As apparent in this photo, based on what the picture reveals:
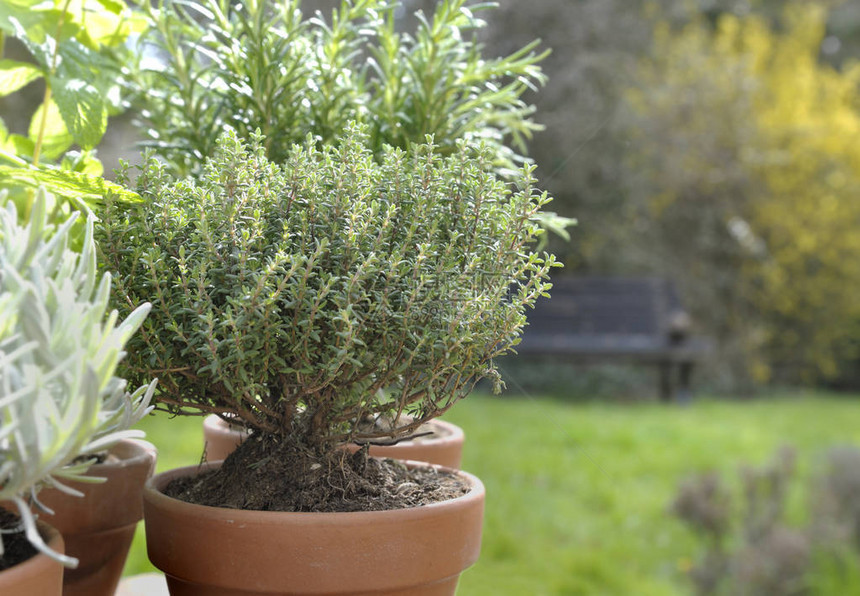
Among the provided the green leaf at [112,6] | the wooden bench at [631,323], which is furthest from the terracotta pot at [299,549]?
the wooden bench at [631,323]

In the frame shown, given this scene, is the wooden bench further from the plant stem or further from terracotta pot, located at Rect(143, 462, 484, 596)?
terracotta pot, located at Rect(143, 462, 484, 596)

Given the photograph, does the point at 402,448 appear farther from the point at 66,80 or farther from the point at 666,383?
the point at 666,383

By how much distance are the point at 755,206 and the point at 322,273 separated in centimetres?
617

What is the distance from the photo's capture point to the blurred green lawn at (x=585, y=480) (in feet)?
8.39

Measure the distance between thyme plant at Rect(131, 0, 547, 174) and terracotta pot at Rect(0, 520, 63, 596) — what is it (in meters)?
0.47

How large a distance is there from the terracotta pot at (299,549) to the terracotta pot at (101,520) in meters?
0.12

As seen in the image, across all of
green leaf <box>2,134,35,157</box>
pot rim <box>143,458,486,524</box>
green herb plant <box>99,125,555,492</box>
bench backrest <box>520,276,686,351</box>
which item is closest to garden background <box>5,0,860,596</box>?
bench backrest <box>520,276,686,351</box>

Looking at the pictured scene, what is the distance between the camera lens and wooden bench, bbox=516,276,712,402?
4.62 metres

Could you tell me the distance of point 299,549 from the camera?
2.00 ft

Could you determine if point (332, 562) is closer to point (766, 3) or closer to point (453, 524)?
point (453, 524)

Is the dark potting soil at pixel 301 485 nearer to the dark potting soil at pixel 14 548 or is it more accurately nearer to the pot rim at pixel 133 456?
the pot rim at pixel 133 456

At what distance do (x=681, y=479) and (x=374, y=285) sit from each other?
315cm

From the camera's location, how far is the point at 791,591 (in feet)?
9.36

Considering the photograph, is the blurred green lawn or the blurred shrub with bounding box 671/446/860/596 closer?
the blurred green lawn
